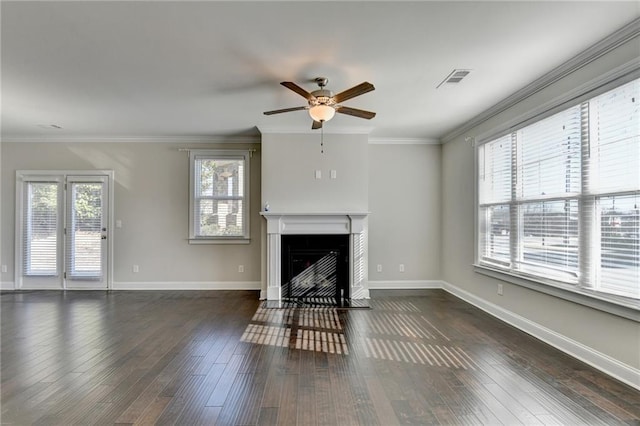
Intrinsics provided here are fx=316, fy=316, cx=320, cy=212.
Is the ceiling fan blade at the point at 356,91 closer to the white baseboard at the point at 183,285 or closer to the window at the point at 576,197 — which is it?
the window at the point at 576,197

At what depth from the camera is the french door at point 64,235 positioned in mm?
5445

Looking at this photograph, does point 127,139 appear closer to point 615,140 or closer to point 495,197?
point 495,197

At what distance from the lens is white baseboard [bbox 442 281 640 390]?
235 centimetres

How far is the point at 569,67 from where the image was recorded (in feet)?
9.27

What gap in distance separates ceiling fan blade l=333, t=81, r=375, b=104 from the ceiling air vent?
0.91 metres

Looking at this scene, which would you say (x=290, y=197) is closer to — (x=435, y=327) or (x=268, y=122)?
(x=268, y=122)

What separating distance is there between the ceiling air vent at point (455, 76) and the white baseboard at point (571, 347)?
2.63 metres

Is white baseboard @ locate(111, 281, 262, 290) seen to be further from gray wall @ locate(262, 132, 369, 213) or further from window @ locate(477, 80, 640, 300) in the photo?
window @ locate(477, 80, 640, 300)

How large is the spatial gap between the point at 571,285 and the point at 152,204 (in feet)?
19.3

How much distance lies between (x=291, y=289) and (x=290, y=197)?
142 cm

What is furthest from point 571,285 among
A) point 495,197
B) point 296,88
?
point 296,88

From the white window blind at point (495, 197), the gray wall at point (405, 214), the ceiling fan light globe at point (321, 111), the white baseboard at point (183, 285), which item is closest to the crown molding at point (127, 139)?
the gray wall at point (405, 214)

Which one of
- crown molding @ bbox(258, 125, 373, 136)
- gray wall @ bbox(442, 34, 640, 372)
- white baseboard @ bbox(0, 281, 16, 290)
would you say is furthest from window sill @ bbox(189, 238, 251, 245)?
gray wall @ bbox(442, 34, 640, 372)

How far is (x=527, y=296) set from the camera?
3.43 meters
